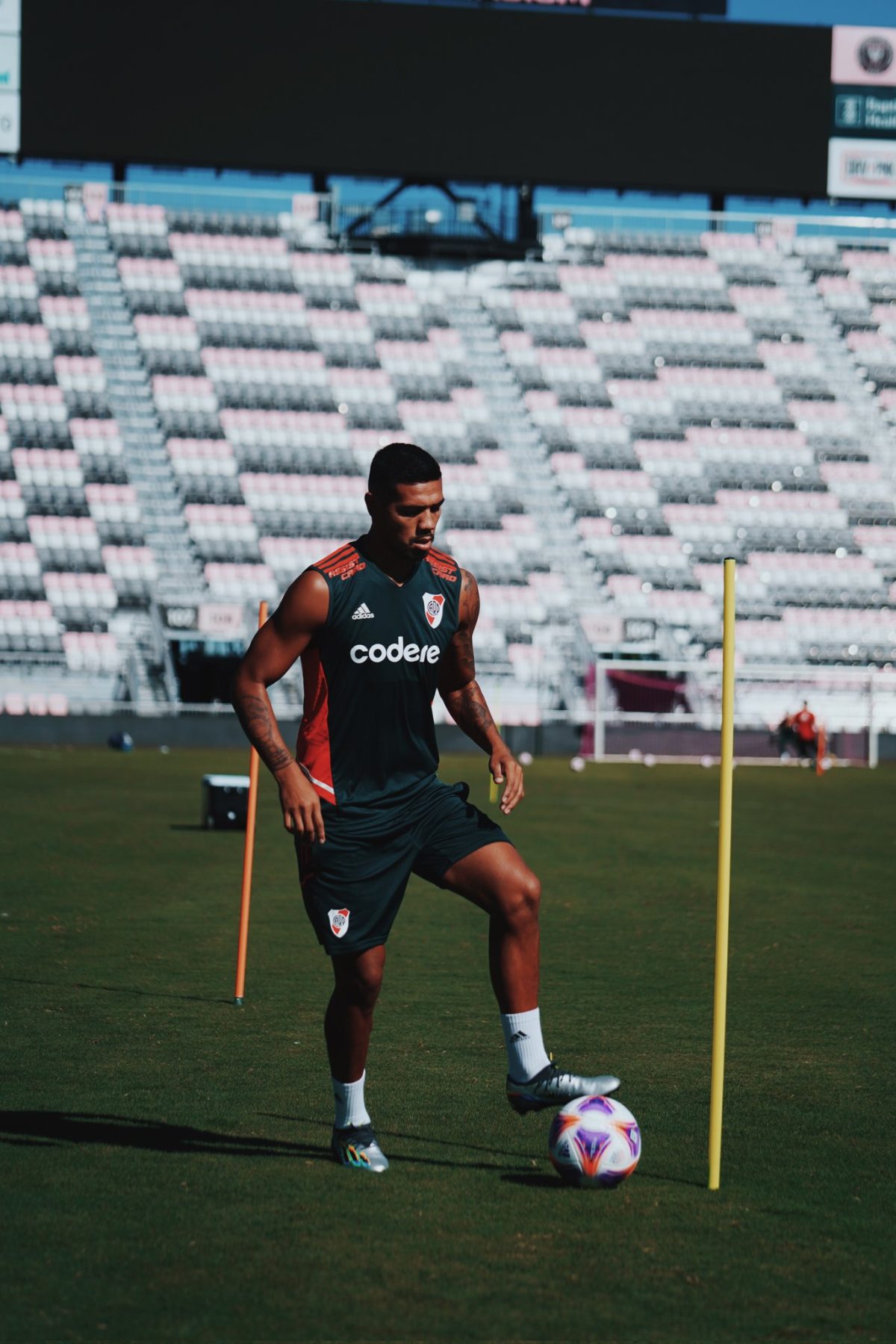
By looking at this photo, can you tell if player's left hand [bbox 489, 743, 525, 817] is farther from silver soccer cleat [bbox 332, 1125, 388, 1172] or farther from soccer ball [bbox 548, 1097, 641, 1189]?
silver soccer cleat [bbox 332, 1125, 388, 1172]

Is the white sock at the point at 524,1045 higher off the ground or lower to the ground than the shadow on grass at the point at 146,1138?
higher

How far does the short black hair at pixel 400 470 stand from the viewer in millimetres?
4926

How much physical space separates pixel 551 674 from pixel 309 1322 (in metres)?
33.6

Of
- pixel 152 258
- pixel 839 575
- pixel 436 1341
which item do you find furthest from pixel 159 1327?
pixel 152 258

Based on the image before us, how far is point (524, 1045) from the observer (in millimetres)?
5035

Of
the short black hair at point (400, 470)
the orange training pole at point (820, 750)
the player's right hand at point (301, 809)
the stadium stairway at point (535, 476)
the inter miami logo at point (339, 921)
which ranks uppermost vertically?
the stadium stairway at point (535, 476)

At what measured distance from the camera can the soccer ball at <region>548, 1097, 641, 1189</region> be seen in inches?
186

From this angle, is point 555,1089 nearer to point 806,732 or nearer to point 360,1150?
point 360,1150

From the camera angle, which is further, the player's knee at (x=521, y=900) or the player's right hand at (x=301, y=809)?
the player's knee at (x=521, y=900)

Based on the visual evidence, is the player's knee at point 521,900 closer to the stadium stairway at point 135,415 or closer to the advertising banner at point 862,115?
the stadium stairway at point 135,415

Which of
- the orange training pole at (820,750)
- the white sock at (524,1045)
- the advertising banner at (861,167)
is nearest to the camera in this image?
the white sock at (524,1045)

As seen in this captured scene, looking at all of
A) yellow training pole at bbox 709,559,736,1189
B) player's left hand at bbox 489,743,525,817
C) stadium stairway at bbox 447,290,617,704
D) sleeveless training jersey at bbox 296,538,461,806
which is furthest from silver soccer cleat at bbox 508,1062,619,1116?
stadium stairway at bbox 447,290,617,704

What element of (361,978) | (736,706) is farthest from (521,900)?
(736,706)

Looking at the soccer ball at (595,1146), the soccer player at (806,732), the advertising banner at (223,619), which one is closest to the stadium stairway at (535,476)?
the soccer player at (806,732)
